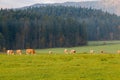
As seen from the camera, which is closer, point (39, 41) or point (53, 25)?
point (39, 41)

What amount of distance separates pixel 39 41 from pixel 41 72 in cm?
10051

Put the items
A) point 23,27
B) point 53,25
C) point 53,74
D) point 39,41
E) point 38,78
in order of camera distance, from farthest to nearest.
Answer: point 53,25, point 23,27, point 39,41, point 53,74, point 38,78

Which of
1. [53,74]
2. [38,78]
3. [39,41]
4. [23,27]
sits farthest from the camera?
[23,27]

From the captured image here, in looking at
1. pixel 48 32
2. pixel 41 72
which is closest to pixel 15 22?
pixel 48 32

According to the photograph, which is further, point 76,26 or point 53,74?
point 76,26

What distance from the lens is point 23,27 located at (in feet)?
433

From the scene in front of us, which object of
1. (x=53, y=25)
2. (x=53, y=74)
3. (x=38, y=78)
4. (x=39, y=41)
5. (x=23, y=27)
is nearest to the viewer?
(x=38, y=78)

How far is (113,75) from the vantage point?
73.1ft

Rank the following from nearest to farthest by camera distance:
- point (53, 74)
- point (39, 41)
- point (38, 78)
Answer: point (38, 78) < point (53, 74) < point (39, 41)

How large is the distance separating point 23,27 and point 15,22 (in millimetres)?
3328

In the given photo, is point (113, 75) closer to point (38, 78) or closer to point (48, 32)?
point (38, 78)

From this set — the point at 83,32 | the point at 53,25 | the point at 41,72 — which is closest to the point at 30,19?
the point at 53,25

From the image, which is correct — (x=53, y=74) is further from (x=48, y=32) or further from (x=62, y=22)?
(x=62, y=22)

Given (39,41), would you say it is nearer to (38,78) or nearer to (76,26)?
(76,26)
